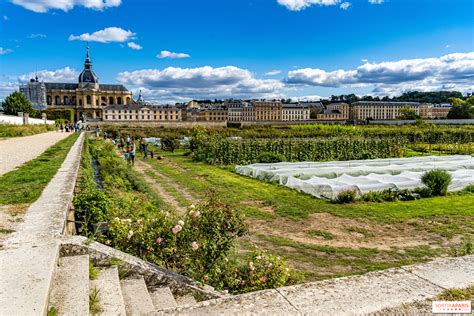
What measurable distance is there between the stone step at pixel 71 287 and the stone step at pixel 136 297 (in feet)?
1.34

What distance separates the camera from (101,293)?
3.36 metres

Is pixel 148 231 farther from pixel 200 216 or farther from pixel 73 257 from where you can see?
pixel 73 257

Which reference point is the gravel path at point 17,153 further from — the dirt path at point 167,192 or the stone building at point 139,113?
the stone building at point 139,113

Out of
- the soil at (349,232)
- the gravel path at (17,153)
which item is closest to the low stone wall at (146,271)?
the soil at (349,232)

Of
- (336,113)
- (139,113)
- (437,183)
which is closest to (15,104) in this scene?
(139,113)

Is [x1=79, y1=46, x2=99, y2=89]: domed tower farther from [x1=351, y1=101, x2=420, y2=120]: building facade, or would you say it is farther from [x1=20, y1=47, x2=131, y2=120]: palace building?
[x1=351, y1=101, x2=420, y2=120]: building facade

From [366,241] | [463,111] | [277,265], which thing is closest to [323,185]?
[366,241]

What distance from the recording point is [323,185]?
12156mm

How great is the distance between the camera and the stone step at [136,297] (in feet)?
10.9

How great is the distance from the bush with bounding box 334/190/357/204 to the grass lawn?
0.35 meters

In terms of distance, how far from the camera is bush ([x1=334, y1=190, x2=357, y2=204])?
37.3 ft

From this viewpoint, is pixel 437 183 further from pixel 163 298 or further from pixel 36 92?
pixel 36 92

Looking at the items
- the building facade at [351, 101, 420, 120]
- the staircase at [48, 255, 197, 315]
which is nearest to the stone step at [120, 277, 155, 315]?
the staircase at [48, 255, 197, 315]

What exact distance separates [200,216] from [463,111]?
95.7 m
